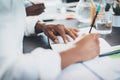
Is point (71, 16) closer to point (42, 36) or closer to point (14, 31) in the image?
point (42, 36)

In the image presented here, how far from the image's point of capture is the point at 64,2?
1732 mm

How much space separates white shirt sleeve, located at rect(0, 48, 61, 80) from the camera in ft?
1.99

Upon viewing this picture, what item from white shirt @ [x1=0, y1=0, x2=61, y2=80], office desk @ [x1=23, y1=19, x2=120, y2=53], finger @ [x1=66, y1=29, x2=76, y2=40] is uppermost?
white shirt @ [x1=0, y1=0, x2=61, y2=80]

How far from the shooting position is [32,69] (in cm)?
61

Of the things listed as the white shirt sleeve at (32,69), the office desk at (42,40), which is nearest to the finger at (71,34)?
the office desk at (42,40)

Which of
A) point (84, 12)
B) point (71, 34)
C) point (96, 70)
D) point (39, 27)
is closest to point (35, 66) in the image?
point (96, 70)

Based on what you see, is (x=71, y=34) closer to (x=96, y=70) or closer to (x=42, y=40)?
(x=42, y=40)

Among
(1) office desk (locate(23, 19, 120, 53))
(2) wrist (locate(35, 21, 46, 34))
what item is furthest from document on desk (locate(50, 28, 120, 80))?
(2) wrist (locate(35, 21, 46, 34))

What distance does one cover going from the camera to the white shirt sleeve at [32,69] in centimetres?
61

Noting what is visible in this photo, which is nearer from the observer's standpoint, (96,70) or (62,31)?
(96,70)

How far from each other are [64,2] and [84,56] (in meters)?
1.03

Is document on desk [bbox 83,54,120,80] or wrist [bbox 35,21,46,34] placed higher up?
wrist [bbox 35,21,46,34]

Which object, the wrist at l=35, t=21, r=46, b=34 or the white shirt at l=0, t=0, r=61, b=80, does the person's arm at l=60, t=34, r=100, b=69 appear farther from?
the wrist at l=35, t=21, r=46, b=34

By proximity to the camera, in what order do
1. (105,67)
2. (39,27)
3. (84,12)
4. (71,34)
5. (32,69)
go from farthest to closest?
(84,12), (39,27), (71,34), (105,67), (32,69)
